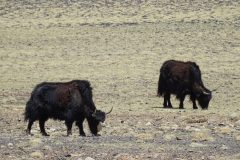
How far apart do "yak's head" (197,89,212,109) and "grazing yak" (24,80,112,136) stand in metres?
7.14

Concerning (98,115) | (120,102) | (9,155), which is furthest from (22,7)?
(9,155)

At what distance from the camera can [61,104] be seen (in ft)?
47.7

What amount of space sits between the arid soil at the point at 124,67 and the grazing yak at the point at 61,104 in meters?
0.31

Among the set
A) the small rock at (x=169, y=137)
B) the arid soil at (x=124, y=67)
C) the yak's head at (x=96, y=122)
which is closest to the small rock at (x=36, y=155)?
the arid soil at (x=124, y=67)

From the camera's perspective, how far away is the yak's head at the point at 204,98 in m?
21.4

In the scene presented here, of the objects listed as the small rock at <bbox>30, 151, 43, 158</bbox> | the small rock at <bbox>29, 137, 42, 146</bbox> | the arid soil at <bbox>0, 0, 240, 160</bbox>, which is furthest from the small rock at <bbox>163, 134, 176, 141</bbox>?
the small rock at <bbox>30, 151, 43, 158</bbox>

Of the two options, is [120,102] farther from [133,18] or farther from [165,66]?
[133,18]

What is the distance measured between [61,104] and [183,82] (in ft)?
24.6

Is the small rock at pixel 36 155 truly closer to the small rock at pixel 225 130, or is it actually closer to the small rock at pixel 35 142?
the small rock at pixel 35 142

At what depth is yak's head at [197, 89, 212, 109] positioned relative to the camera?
21375 mm

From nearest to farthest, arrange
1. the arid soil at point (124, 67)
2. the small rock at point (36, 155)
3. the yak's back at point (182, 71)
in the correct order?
1. the small rock at point (36, 155)
2. the arid soil at point (124, 67)
3. the yak's back at point (182, 71)

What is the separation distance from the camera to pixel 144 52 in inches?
1394

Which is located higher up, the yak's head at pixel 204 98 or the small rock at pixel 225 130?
the small rock at pixel 225 130

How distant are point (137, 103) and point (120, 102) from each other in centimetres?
52
